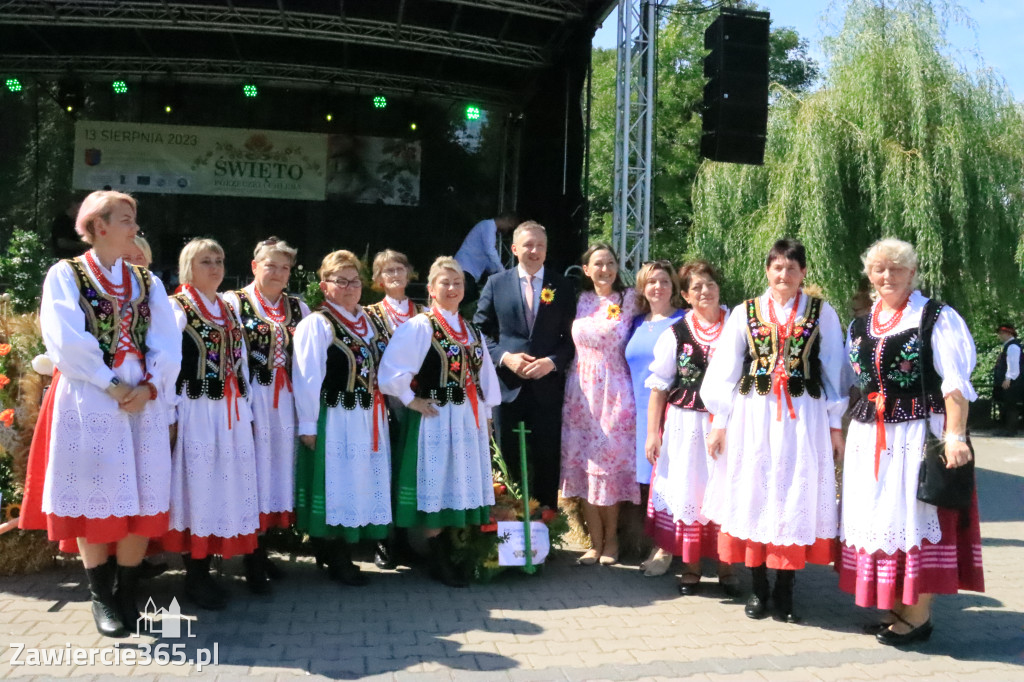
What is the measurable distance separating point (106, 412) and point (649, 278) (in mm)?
3059

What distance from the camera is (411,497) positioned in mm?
4984

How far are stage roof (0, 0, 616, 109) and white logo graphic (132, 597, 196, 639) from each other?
23.3ft

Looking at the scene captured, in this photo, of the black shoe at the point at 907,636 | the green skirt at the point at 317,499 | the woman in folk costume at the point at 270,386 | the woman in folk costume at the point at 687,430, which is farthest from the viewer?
the woman in folk costume at the point at 687,430

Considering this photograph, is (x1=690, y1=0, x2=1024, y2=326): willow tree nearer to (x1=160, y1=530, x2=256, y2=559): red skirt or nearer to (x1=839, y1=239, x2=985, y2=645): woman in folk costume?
(x1=839, y1=239, x2=985, y2=645): woman in folk costume

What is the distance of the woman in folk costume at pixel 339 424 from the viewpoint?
189 inches

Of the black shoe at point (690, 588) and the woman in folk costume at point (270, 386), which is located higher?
the woman in folk costume at point (270, 386)

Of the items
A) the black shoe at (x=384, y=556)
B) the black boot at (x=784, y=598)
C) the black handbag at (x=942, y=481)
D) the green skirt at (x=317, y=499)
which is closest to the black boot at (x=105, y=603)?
the green skirt at (x=317, y=499)

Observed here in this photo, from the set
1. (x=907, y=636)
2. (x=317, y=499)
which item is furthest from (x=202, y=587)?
(x=907, y=636)

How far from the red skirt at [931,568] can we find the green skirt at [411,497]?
2071 millimetres

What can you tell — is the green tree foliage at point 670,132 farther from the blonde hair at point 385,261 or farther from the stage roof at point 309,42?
the blonde hair at point 385,261

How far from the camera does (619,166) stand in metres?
9.68

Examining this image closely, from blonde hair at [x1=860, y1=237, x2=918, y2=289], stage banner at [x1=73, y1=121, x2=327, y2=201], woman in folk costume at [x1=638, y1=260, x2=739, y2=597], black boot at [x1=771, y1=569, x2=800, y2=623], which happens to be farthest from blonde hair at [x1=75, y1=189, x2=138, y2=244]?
stage banner at [x1=73, y1=121, x2=327, y2=201]

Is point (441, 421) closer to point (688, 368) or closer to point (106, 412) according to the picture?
point (688, 368)

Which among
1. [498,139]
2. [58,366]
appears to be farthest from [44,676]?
[498,139]
